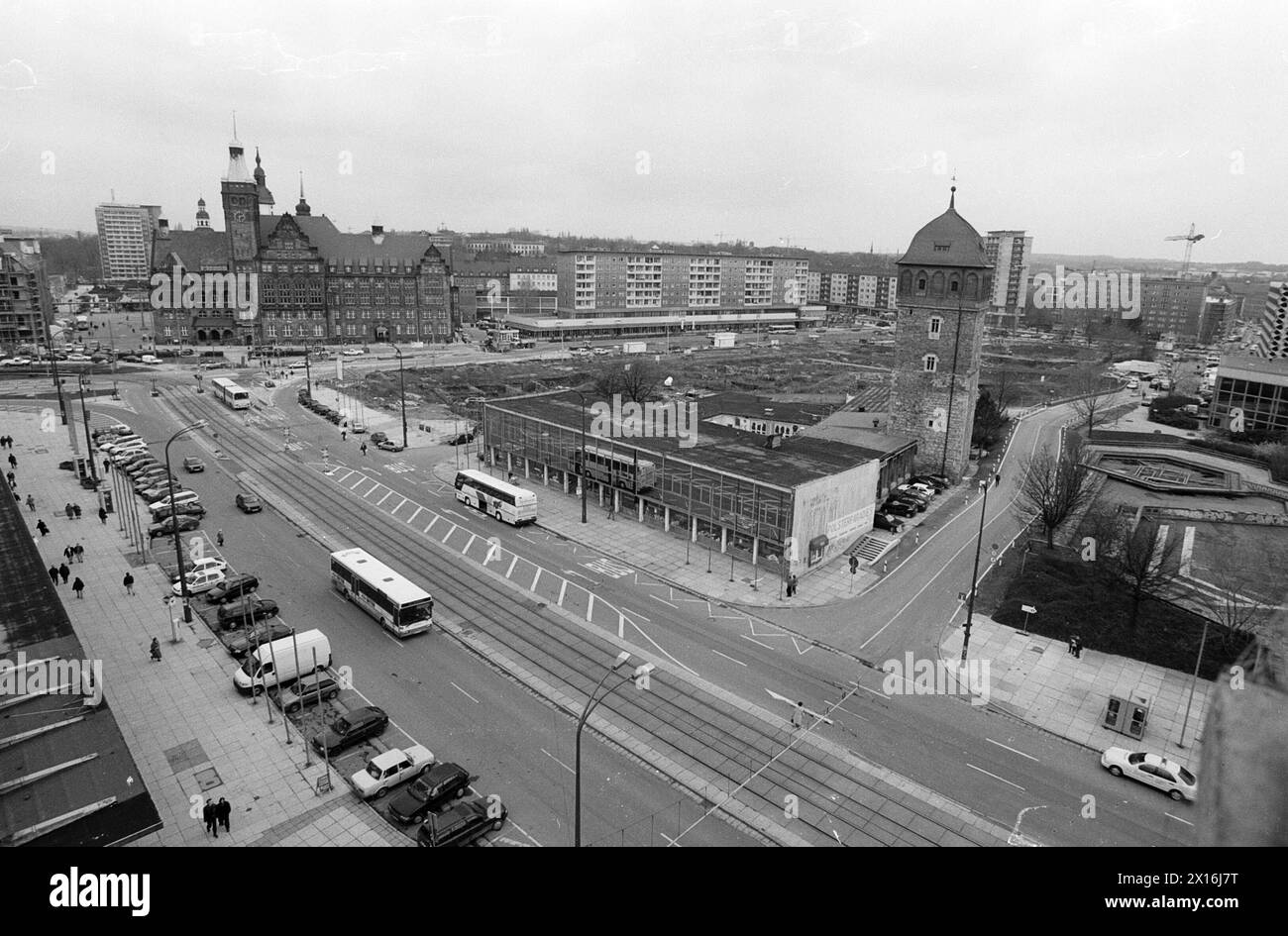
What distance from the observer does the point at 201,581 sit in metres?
35.7

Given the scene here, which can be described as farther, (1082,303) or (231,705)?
(1082,303)

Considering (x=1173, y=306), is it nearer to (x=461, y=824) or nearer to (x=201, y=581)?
(x=201, y=581)

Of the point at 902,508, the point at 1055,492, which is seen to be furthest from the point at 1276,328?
the point at 902,508

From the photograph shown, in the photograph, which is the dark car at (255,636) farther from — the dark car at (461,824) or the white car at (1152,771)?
the white car at (1152,771)

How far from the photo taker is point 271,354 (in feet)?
359

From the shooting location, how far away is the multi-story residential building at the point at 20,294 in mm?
104625

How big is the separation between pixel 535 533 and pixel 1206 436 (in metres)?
58.5

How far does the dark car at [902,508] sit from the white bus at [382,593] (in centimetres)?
2827

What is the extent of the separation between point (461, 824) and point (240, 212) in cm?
11412

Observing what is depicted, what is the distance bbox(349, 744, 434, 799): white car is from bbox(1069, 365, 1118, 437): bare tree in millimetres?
68555

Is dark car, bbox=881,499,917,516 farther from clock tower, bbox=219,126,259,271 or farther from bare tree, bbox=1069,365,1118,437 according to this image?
clock tower, bbox=219,126,259,271

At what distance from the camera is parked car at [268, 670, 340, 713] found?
2647 centimetres
